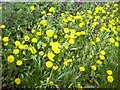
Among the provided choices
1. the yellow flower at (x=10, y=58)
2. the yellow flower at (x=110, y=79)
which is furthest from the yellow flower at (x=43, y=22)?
the yellow flower at (x=110, y=79)

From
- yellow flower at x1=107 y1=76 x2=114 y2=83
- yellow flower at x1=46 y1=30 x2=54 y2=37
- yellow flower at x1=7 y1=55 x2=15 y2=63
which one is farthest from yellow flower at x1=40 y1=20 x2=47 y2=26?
yellow flower at x1=107 y1=76 x2=114 y2=83

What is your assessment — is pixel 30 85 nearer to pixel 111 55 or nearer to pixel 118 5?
pixel 111 55

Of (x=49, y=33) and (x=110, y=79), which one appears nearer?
(x=110, y=79)

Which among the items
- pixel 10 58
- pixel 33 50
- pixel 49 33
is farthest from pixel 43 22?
pixel 10 58

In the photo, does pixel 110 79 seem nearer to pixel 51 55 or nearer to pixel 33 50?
pixel 51 55

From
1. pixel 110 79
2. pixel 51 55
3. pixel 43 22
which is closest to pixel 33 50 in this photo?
pixel 51 55

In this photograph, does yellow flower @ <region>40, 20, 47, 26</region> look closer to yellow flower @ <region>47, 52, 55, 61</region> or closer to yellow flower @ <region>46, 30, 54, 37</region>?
yellow flower @ <region>46, 30, 54, 37</region>

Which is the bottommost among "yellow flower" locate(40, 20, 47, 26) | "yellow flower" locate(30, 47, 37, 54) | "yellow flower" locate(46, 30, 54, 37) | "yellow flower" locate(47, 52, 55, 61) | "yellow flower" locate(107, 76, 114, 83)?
"yellow flower" locate(107, 76, 114, 83)

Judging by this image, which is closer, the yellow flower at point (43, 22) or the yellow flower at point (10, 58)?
the yellow flower at point (10, 58)

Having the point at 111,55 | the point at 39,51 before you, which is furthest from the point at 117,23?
the point at 39,51

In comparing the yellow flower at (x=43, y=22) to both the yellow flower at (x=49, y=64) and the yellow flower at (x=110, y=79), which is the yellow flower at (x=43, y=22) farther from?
the yellow flower at (x=110, y=79)

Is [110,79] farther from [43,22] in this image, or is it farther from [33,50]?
[43,22]

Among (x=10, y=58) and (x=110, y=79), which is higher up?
(x=10, y=58)

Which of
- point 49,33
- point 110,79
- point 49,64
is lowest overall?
point 110,79
